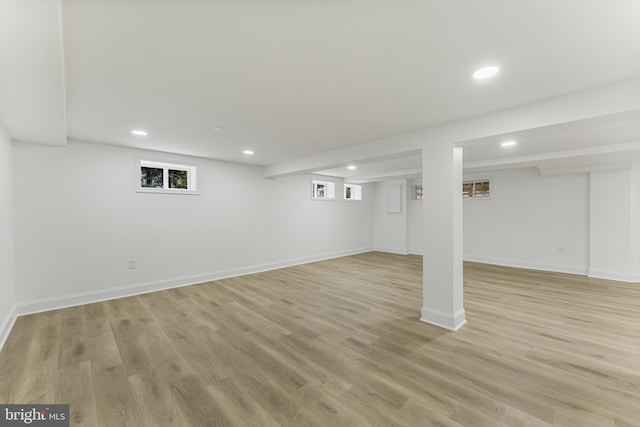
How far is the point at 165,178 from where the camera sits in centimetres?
459

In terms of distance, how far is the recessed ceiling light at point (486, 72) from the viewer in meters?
1.83

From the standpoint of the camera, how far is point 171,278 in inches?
177

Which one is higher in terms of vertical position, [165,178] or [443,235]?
[165,178]

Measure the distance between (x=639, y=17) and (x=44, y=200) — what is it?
5.89 meters

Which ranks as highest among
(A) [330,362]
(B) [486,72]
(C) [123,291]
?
(B) [486,72]

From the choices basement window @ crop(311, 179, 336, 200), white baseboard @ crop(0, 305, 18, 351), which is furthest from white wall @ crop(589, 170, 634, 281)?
white baseboard @ crop(0, 305, 18, 351)

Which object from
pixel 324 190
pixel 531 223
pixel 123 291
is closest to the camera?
pixel 123 291

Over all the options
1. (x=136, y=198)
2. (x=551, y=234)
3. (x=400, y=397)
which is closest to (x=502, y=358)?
(x=400, y=397)

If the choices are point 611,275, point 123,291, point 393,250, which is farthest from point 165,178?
point 611,275

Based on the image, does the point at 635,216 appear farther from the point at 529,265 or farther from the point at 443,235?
the point at 443,235

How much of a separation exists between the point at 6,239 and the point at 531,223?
894 centimetres

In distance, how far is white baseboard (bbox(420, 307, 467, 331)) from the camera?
2.88 meters

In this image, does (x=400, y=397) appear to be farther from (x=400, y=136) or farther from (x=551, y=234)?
(x=551, y=234)

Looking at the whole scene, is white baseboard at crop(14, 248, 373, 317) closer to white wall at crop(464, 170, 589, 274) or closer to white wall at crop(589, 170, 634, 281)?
white wall at crop(464, 170, 589, 274)
